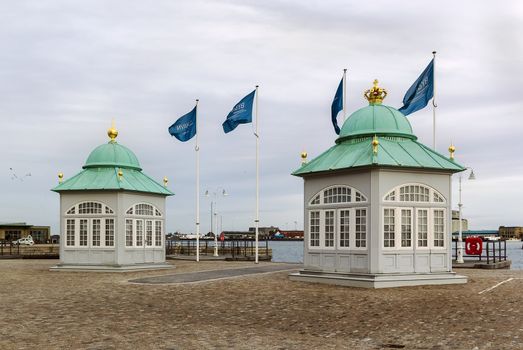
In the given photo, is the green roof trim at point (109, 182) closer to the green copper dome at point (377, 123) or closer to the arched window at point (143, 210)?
the arched window at point (143, 210)

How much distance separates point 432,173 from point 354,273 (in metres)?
4.48

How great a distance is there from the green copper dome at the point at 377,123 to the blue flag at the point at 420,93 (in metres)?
4.35

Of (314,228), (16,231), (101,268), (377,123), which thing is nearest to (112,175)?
(101,268)

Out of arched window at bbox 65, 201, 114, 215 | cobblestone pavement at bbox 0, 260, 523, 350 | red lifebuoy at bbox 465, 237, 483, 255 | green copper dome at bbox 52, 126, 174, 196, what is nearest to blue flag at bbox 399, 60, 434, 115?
cobblestone pavement at bbox 0, 260, 523, 350

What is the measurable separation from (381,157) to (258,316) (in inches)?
348

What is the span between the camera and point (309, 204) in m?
23.0

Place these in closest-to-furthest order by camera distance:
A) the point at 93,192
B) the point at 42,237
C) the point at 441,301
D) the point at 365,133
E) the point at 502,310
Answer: the point at 502,310
the point at 441,301
the point at 365,133
the point at 93,192
the point at 42,237

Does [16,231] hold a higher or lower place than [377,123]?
lower

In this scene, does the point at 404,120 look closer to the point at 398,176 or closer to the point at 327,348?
the point at 398,176

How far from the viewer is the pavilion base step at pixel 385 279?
1997 cm

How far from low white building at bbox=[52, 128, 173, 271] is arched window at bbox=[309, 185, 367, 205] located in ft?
34.9

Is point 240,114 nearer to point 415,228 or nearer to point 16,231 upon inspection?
point 415,228

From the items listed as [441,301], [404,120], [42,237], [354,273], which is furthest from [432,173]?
[42,237]

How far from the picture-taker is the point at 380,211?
804 inches
